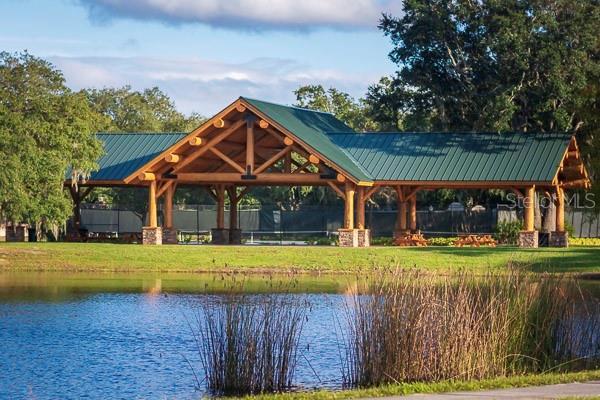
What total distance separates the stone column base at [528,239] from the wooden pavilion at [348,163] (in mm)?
Result: 40

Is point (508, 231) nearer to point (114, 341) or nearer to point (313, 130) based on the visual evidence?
point (313, 130)

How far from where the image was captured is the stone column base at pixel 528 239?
150ft

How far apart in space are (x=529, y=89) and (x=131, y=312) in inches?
1091

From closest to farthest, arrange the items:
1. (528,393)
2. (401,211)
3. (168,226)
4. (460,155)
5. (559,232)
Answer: (528,393), (559,232), (460,155), (168,226), (401,211)

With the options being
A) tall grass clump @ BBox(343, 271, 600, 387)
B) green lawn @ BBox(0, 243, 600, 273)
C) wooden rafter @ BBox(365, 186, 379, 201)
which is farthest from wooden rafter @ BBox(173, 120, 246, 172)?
tall grass clump @ BBox(343, 271, 600, 387)

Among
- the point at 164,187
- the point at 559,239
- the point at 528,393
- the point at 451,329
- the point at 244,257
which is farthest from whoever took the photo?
the point at 164,187

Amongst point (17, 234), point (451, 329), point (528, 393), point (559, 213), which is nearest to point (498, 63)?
point (559, 213)

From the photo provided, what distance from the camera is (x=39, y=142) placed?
47.0 m

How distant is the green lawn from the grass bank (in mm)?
24275

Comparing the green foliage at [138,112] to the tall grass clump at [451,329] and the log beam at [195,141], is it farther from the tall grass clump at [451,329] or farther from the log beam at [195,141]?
the tall grass clump at [451,329]

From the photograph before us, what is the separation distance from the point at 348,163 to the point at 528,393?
33.5 m

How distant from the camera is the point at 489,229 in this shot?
5656 cm

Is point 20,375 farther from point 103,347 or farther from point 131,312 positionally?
point 131,312

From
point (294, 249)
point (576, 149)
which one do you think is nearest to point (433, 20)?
point (576, 149)
